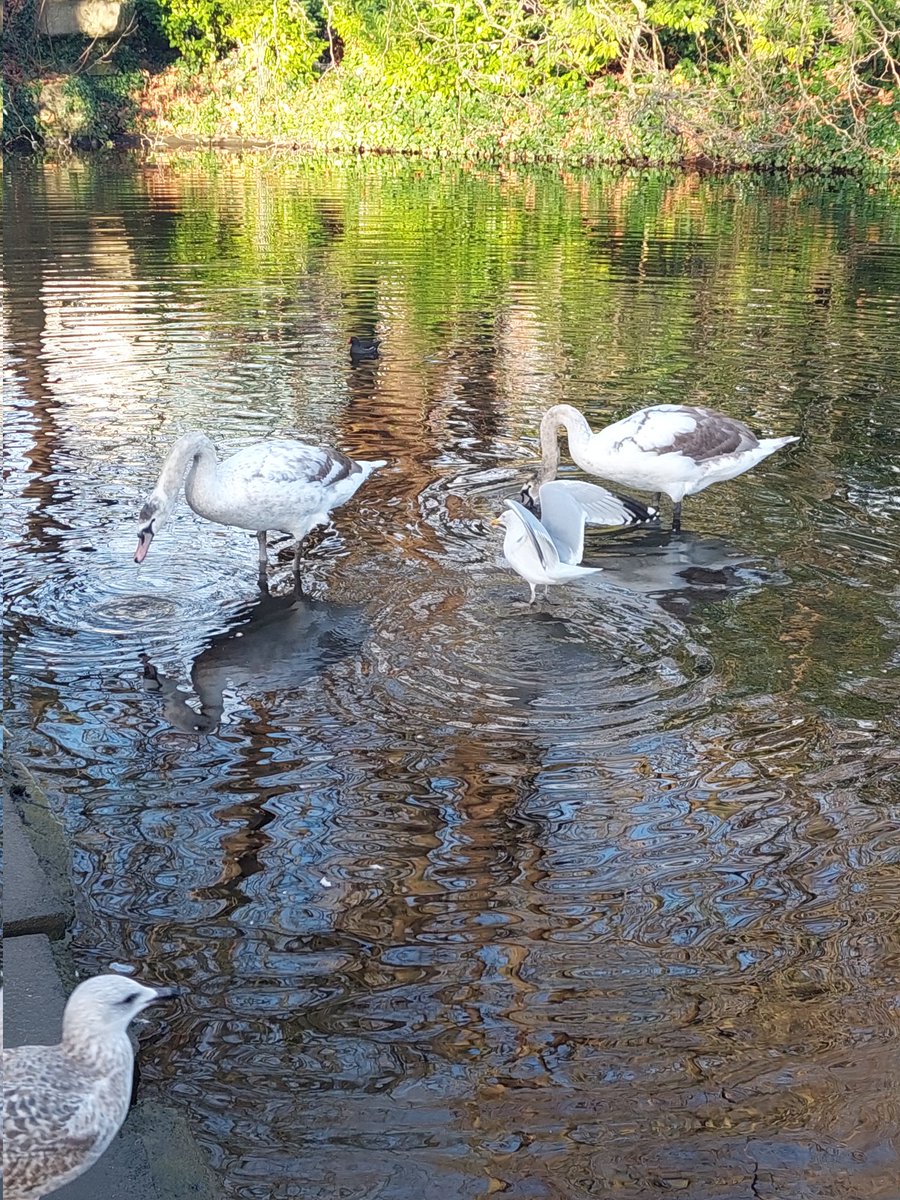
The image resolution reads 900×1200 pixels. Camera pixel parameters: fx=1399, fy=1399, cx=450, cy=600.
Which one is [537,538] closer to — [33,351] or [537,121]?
[33,351]

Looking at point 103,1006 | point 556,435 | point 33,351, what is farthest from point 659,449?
point 33,351

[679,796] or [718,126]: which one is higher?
[718,126]

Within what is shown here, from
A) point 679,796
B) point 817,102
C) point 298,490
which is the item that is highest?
point 817,102

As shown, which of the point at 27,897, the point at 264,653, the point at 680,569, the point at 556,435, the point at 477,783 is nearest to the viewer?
the point at 27,897

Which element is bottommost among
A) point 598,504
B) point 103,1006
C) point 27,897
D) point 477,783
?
point 477,783

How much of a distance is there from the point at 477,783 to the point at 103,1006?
118 inches

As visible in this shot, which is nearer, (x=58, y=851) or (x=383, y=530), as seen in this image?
(x=58, y=851)

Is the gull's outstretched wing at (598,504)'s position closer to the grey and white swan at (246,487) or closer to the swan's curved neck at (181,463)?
the grey and white swan at (246,487)

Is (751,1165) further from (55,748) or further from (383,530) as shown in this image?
(383,530)

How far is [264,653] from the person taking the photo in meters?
7.29

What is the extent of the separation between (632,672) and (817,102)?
3426cm

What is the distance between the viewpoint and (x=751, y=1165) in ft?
12.1

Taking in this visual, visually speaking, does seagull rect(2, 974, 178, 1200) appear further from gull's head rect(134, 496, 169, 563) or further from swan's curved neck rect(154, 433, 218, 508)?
swan's curved neck rect(154, 433, 218, 508)

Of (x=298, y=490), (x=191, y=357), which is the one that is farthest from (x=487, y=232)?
(x=298, y=490)
